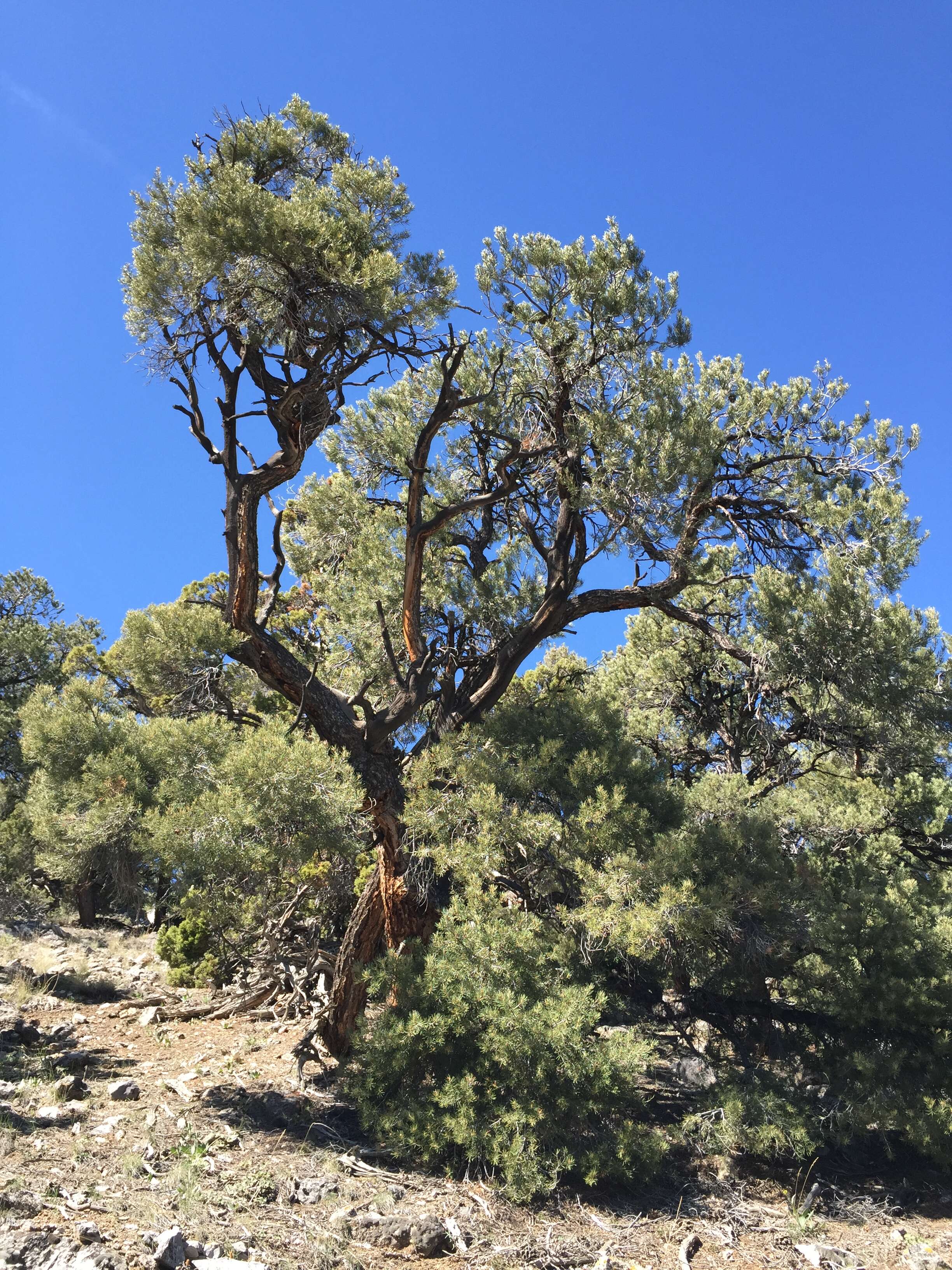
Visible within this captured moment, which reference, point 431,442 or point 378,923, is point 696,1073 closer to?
point 378,923

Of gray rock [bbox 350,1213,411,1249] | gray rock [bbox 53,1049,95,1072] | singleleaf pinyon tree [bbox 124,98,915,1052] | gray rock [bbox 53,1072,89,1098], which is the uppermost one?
singleleaf pinyon tree [bbox 124,98,915,1052]

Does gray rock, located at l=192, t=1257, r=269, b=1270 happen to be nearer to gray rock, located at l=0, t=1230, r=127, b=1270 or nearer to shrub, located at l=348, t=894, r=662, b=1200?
gray rock, located at l=0, t=1230, r=127, b=1270

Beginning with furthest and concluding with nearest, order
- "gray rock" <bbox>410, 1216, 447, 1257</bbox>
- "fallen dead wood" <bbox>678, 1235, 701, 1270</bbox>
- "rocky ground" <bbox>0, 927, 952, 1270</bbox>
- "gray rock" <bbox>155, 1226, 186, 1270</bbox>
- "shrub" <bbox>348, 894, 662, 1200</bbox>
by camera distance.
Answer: "shrub" <bbox>348, 894, 662, 1200</bbox> < "fallen dead wood" <bbox>678, 1235, 701, 1270</bbox> < "gray rock" <bbox>410, 1216, 447, 1257</bbox> < "rocky ground" <bbox>0, 927, 952, 1270</bbox> < "gray rock" <bbox>155, 1226, 186, 1270</bbox>

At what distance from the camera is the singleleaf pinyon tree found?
7531 mm

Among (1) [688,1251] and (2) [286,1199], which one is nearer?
(2) [286,1199]

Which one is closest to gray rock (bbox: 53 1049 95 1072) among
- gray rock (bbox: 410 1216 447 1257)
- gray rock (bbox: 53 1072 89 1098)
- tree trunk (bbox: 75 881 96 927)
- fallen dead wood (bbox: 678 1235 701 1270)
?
gray rock (bbox: 53 1072 89 1098)

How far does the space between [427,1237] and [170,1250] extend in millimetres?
1800

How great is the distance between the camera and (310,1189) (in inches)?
228

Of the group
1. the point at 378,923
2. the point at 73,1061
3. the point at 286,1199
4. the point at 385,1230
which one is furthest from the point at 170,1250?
the point at 378,923

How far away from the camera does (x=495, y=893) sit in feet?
24.5

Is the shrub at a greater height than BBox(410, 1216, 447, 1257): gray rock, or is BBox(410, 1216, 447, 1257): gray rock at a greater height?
the shrub

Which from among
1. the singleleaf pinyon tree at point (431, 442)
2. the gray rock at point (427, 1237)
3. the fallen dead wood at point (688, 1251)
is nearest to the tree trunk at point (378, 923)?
the singleleaf pinyon tree at point (431, 442)

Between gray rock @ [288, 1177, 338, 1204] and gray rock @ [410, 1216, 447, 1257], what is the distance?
72cm

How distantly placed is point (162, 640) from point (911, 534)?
306 inches
